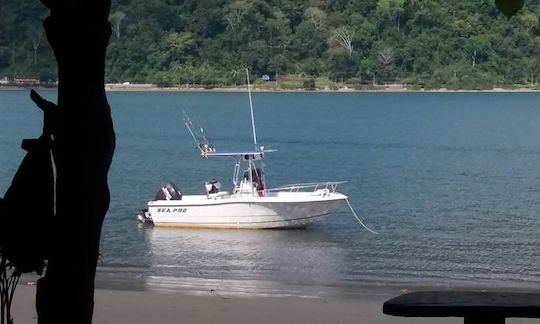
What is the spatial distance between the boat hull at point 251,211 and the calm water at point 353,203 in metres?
0.21

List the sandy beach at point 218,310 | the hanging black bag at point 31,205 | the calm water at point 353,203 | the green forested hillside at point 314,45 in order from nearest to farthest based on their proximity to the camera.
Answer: the hanging black bag at point 31,205 → the sandy beach at point 218,310 → the calm water at point 353,203 → the green forested hillside at point 314,45

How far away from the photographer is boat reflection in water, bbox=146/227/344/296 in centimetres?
1439

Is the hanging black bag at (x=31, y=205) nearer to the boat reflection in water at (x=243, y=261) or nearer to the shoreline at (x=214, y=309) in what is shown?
the shoreline at (x=214, y=309)

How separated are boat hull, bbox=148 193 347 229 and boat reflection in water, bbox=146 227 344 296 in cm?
16

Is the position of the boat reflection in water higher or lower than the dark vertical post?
lower

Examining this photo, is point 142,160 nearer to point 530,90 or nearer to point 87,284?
point 87,284

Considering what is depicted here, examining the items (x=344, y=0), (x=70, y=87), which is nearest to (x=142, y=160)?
(x=70, y=87)

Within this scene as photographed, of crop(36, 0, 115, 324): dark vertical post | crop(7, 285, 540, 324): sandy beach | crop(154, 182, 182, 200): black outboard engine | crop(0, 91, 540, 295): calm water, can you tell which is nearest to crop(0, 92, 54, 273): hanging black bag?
crop(36, 0, 115, 324): dark vertical post

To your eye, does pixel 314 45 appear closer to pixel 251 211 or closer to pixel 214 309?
pixel 251 211

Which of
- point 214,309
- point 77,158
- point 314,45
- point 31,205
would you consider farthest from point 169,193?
point 314,45

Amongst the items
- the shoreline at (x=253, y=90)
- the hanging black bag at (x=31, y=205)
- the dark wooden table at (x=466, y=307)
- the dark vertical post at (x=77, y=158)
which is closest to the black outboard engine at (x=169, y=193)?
the dark wooden table at (x=466, y=307)

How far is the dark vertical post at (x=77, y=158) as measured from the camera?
2.74m

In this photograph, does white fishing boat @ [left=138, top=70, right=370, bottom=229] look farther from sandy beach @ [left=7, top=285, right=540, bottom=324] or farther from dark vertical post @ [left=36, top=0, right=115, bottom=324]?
dark vertical post @ [left=36, top=0, right=115, bottom=324]

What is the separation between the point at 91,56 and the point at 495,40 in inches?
4097
